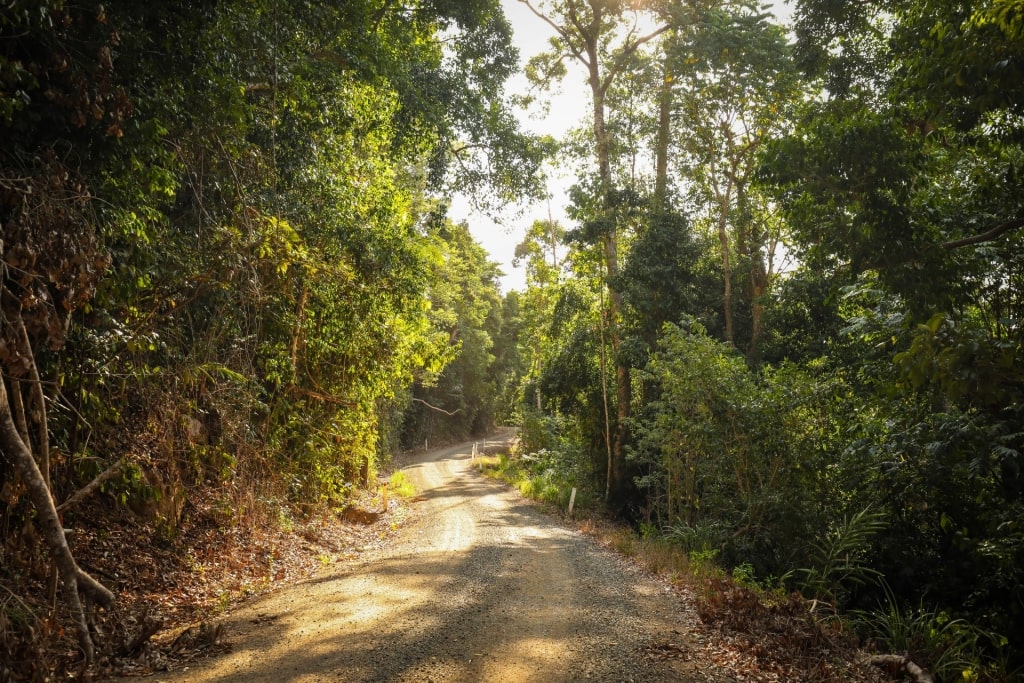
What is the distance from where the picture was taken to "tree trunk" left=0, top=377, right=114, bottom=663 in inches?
203

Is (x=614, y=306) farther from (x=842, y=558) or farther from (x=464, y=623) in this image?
(x=464, y=623)

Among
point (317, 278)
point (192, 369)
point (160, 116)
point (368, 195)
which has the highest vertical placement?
point (368, 195)

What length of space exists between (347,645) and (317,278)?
6.41 metres

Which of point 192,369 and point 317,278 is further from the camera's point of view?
point 317,278

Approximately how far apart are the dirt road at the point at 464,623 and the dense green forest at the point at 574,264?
1923 millimetres

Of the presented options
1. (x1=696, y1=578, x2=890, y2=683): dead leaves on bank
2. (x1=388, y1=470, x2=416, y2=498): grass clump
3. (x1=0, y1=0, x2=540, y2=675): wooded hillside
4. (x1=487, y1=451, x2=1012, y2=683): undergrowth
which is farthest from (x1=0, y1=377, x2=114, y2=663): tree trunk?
(x1=388, y1=470, x2=416, y2=498): grass clump

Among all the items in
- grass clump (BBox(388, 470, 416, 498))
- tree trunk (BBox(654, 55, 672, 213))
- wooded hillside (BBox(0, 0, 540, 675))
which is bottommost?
grass clump (BBox(388, 470, 416, 498))

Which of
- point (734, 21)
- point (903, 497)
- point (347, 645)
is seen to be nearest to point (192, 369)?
point (347, 645)

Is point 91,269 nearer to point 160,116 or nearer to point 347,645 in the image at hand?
point 160,116

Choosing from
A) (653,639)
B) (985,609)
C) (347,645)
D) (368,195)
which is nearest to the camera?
(347,645)

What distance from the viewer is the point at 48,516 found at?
5.44 meters

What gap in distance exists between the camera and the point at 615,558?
37.8 ft

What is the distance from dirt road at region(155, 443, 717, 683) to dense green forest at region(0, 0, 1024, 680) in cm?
192

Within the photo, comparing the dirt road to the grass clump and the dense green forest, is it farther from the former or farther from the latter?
the grass clump
